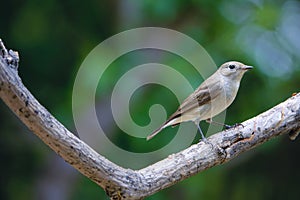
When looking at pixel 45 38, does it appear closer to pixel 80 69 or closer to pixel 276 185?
pixel 80 69

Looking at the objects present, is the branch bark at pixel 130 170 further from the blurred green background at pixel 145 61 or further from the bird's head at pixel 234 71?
the blurred green background at pixel 145 61

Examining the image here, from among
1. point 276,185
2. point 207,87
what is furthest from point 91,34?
point 207,87

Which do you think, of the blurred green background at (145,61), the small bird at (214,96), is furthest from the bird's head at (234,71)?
the blurred green background at (145,61)

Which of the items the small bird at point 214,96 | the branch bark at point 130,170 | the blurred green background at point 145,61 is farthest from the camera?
the blurred green background at point 145,61

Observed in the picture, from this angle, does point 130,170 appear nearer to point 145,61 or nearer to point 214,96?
point 214,96

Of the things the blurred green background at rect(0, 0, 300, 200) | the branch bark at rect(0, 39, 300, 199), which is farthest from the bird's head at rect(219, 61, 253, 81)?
the blurred green background at rect(0, 0, 300, 200)

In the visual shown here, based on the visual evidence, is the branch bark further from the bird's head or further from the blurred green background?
the blurred green background
